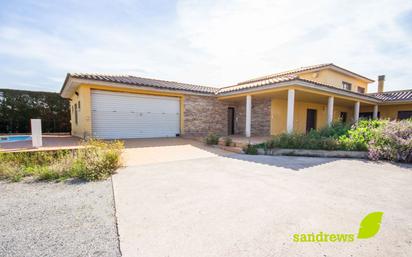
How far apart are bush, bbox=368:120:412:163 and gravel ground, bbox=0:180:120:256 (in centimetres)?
859

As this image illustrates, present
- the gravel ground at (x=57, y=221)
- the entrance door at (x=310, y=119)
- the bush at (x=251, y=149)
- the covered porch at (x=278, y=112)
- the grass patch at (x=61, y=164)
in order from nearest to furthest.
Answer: the gravel ground at (x=57, y=221)
the grass patch at (x=61, y=164)
the bush at (x=251, y=149)
the covered porch at (x=278, y=112)
the entrance door at (x=310, y=119)

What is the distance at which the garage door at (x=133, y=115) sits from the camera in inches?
382

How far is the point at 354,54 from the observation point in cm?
1082

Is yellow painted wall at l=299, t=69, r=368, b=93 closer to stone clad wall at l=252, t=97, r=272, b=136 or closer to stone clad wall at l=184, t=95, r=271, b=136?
stone clad wall at l=252, t=97, r=272, b=136

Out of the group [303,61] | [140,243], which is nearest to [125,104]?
[140,243]

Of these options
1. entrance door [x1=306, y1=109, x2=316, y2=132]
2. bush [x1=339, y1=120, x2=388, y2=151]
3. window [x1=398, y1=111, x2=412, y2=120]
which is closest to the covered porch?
entrance door [x1=306, y1=109, x2=316, y2=132]

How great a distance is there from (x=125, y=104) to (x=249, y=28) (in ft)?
24.8

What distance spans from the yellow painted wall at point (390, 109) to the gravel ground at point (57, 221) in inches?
867

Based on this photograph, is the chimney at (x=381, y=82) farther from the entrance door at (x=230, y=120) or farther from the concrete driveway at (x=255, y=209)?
the concrete driveway at (x=255, y=209)

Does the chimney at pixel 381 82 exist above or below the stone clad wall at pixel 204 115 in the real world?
above

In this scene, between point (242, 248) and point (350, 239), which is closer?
point (242, 248)

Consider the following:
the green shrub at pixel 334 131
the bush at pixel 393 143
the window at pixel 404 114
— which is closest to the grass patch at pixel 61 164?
the bush at pixel 393 143

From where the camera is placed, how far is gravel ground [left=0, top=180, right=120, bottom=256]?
1939mm

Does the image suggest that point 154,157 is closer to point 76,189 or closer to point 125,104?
point 76,189
